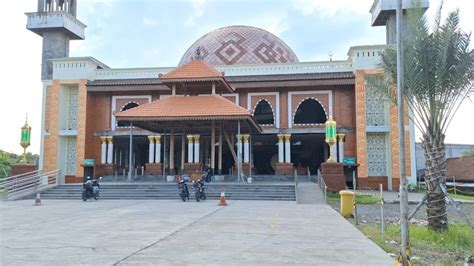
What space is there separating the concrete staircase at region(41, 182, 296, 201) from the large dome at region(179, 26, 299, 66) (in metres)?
12.2

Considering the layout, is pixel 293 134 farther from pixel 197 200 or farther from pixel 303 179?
pixel 197 200

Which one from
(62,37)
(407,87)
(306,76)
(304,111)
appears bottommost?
(407,87)

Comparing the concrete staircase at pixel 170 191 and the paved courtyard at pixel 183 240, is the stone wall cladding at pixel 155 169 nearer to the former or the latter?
the concrete staircase at pixel 170 191

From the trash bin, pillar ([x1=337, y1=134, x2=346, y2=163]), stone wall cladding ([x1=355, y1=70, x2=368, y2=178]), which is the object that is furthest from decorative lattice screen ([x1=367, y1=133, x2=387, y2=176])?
the trash bin

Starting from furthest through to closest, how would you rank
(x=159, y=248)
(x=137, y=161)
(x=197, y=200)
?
(x=137, y=161) < (x=197, y=200) < (x=159, y=248)

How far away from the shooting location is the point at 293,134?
25.3 metres

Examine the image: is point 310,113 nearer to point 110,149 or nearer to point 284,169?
point 284,169

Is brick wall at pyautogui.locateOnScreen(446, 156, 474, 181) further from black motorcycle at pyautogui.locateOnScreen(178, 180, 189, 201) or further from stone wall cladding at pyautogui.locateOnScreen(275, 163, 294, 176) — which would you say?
black motorcycle at pyautogui.locateOnScreen(178, 180, 189, 201)

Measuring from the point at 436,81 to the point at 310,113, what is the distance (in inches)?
700

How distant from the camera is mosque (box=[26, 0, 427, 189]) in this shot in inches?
914

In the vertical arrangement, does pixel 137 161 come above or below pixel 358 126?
below

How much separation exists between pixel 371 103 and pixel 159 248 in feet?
66.9

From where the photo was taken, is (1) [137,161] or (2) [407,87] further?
(1) [137,161]

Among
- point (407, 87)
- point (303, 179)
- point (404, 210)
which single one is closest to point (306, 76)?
point (303, 179)
